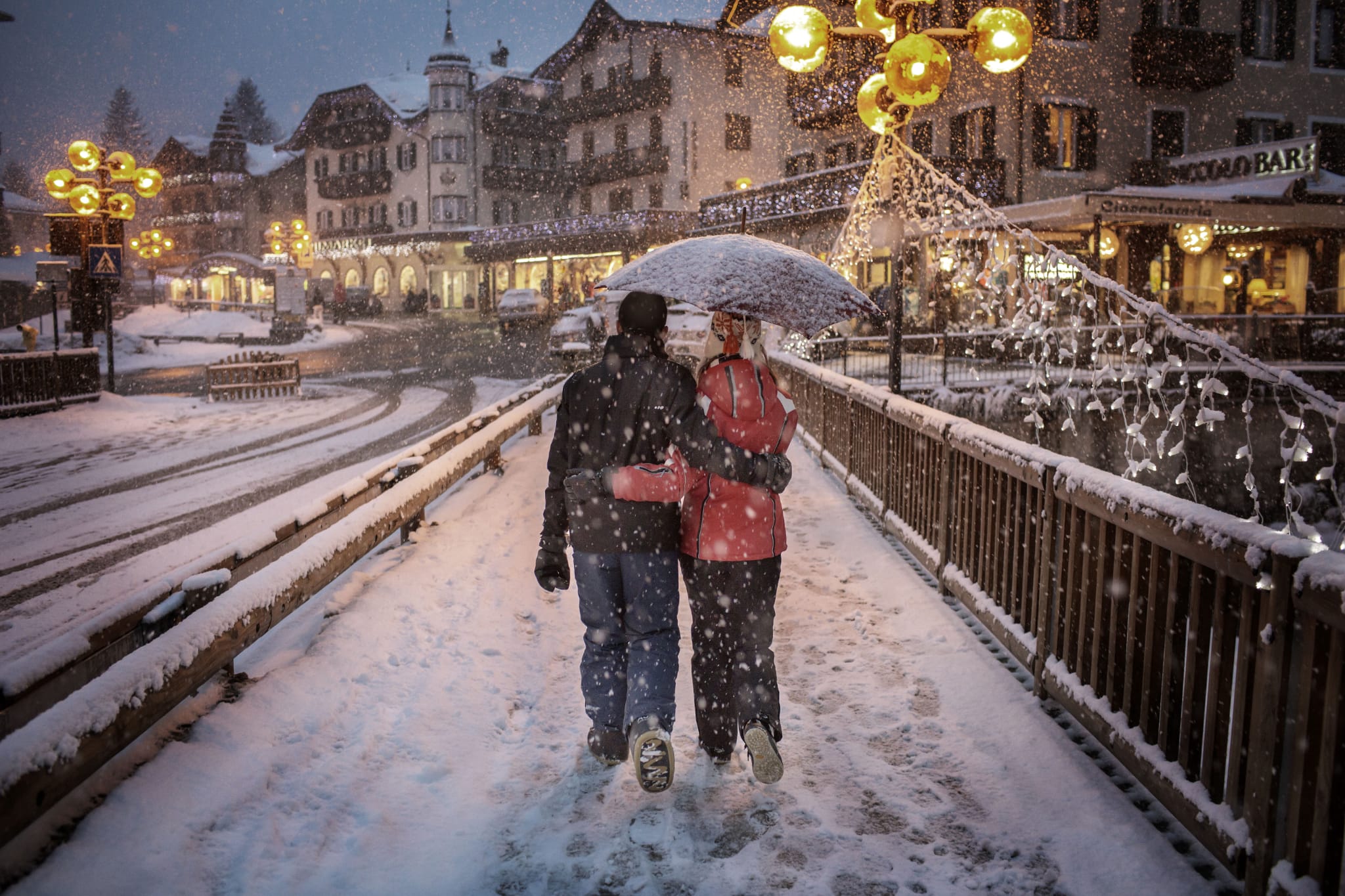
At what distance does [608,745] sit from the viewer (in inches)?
154

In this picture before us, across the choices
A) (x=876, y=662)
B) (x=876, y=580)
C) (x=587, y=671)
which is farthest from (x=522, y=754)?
(x=876, y=580)

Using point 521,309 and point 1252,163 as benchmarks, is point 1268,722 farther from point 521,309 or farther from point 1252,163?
point 521,309

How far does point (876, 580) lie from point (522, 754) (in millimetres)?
3486

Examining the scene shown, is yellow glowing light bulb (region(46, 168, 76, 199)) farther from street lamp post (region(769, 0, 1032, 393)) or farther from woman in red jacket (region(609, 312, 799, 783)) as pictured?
woman in red jacket (region(609, 312, 799, 783))

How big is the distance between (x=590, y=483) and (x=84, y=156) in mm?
20823

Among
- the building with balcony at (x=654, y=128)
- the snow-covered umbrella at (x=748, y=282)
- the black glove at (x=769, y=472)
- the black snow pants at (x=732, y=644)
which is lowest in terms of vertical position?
the black snow pants at (x=732, y=644)

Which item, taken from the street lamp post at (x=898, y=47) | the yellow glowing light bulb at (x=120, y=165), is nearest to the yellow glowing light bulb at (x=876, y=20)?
the street lamp post at (x=898, y=47)

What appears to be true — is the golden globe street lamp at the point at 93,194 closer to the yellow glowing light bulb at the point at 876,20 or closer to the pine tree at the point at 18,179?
the yellow glowing light bulb at the point at 876,20

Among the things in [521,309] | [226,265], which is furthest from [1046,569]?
[226,265]

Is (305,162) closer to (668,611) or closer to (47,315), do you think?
(47,315)

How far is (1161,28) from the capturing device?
84.8 feet

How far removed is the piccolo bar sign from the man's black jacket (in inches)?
965

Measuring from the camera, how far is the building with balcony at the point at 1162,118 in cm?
2617

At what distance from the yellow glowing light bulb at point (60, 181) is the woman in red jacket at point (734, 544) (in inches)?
819
